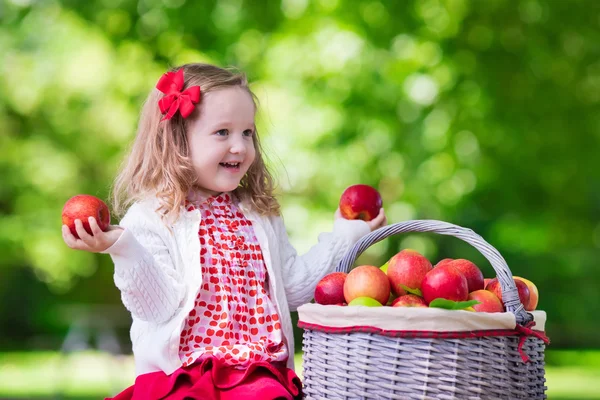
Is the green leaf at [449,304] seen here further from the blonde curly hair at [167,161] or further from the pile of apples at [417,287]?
the blonde curly hair at [167,161]

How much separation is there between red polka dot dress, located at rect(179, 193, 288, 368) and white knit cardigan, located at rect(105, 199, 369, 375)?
0.13ft

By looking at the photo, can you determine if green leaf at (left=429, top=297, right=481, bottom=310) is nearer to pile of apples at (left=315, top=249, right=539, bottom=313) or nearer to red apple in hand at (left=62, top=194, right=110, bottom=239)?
pile of apples at (left=315, top=249, right=539, bottom=313)

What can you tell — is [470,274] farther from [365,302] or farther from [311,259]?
[311,259]

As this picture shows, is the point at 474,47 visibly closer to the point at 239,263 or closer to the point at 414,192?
the point at 414,192

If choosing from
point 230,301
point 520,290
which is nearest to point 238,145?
point 230,301

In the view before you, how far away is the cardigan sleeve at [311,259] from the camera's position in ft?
9.84

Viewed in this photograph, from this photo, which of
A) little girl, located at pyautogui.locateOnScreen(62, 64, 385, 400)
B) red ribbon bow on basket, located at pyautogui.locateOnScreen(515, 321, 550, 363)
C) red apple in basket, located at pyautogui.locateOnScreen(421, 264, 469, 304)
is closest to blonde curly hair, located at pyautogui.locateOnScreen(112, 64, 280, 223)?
little girl, located at pyautogui.locateOnScreen(62, 64, 385, 400)

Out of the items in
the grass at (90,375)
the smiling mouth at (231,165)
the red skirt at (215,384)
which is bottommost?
the grass at (90,375)

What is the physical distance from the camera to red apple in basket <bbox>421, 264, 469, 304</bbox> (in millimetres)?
2312

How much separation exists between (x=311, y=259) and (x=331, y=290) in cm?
51

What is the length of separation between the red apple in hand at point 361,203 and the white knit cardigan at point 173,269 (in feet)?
0.17

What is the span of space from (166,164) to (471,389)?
1.26 metres

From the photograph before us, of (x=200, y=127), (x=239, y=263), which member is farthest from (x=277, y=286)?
(x=200, y=127)

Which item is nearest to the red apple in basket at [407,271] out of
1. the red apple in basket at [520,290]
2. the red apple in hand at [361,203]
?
the red apple in basket at [520,290]
